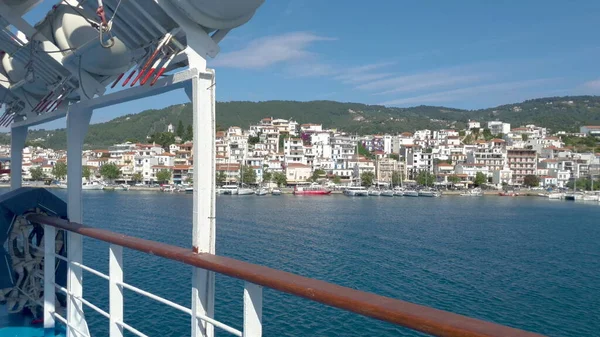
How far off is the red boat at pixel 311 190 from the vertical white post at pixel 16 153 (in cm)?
5196

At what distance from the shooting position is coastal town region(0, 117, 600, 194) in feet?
204

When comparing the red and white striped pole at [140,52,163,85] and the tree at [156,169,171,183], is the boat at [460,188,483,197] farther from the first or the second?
the red and white striped pole at [140,52,163,85]

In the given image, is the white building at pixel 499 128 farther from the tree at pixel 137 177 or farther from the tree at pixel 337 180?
the tree at pixel 137 177

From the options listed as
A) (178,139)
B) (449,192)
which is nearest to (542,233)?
(449,192)

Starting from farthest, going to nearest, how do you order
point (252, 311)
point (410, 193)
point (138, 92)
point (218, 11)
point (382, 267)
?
point (410, 193)
point (382, 267)
point (138, 92)
point (218, 11)
point (252, 311)

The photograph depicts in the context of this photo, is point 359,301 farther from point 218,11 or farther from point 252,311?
point 218,11

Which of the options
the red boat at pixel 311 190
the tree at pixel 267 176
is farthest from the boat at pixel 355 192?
the tree at pixel 267 176

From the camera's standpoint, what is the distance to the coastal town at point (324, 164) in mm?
62188

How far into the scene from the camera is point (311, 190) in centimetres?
5753

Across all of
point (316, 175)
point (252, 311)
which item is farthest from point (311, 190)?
point (252, 311)

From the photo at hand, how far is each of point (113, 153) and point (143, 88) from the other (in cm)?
7137

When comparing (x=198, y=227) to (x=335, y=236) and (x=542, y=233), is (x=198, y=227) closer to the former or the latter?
(x=335, y=236)

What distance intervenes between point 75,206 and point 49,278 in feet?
1.71

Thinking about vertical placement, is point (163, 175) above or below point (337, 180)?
above
